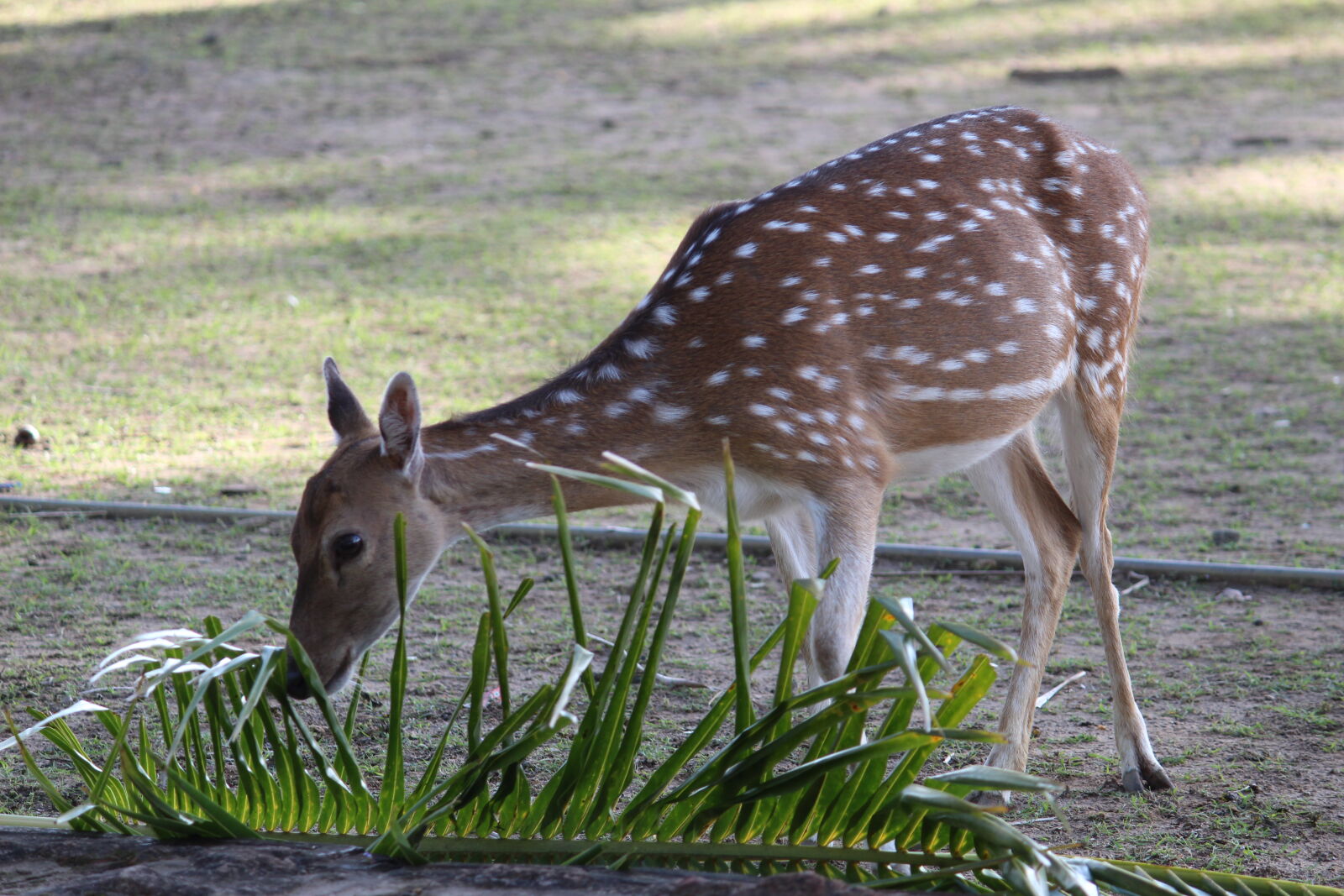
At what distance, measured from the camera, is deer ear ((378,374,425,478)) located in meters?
3.15

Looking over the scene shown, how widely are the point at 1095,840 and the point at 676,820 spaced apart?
4.70ft

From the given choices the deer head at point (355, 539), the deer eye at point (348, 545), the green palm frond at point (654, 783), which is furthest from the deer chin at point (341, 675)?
the green palm frond at point (654, 783)

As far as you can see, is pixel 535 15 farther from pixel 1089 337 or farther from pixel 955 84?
pixel 1089 337

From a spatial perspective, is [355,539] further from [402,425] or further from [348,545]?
[402,425]

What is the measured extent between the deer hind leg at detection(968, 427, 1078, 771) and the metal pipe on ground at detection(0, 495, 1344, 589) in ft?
2.38

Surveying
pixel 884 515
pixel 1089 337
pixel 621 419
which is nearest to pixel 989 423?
pixel 1089 337

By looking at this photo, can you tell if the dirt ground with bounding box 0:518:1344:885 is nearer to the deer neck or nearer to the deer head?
the deer head

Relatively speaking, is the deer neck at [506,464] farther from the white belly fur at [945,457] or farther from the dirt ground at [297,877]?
the dirt ground at [297,877]

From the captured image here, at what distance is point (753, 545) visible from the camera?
203 inches

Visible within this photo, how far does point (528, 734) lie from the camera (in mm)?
2160

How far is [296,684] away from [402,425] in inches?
22.7

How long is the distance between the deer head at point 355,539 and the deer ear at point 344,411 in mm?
142

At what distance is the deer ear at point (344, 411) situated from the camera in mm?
3418

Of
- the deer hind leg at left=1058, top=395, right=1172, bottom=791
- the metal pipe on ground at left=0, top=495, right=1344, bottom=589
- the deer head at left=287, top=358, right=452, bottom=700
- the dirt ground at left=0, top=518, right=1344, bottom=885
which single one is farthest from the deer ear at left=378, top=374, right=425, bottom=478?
the deer hind leg at left=1058, top=395, right=1172, bottom=791
